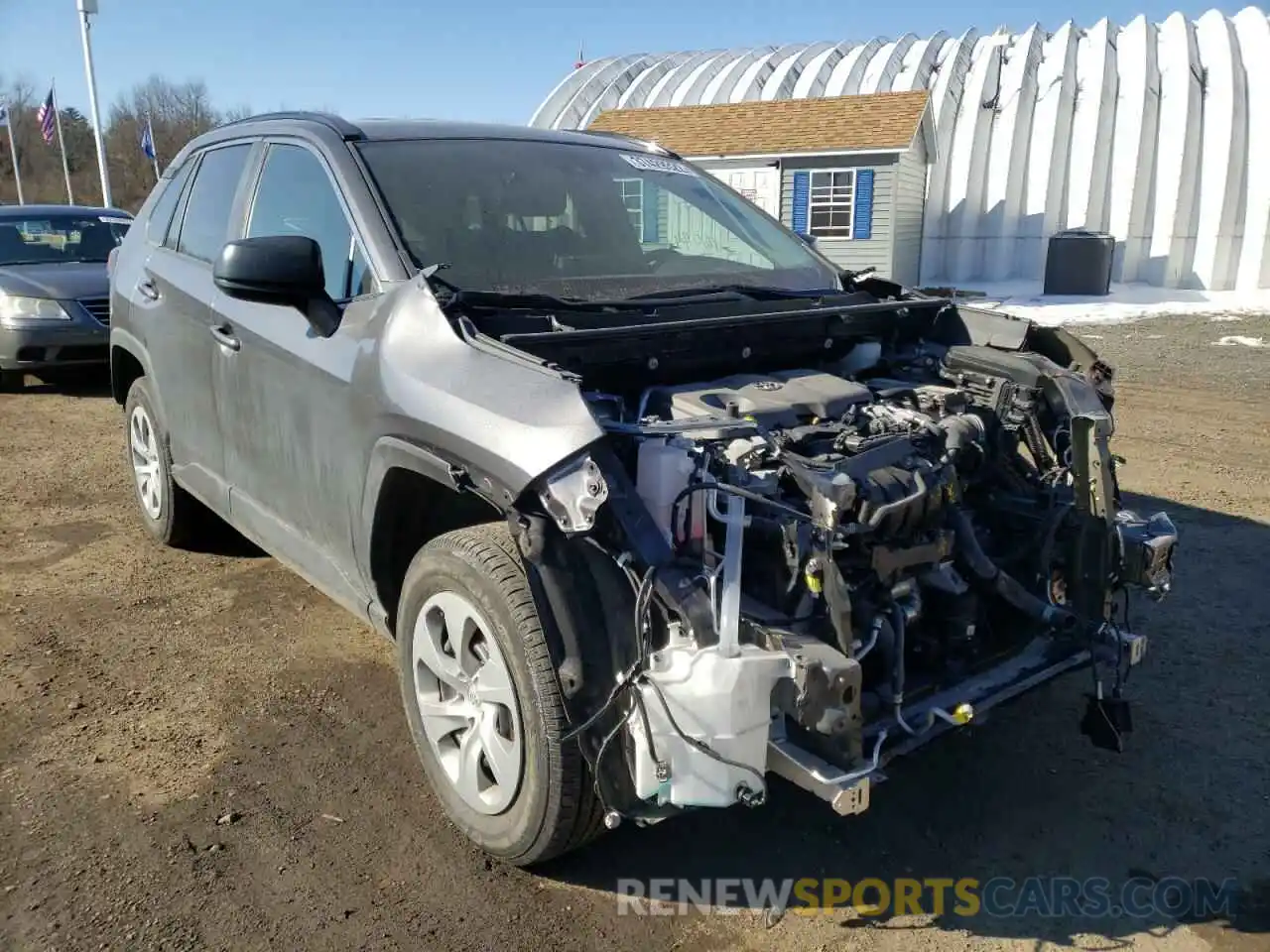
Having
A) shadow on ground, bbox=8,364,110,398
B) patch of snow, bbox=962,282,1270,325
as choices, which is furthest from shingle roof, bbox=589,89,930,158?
shadow on ground, bbox=8,364,110,398

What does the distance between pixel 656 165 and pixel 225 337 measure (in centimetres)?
199

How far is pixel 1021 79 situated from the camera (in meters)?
24.0

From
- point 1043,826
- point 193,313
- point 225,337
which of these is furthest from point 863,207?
point 1043,826

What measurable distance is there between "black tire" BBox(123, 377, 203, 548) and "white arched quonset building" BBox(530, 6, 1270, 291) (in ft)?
70.0

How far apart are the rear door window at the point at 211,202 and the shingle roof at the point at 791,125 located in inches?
707

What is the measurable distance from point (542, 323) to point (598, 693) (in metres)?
1.21

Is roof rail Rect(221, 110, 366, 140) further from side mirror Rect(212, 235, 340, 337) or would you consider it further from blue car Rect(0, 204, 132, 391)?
blue car Rect(0, 204, 132, 391)

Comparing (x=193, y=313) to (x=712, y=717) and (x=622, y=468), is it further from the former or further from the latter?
(x=712, y=717)

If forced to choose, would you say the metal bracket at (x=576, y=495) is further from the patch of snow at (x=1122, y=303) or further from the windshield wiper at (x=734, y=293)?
the patch of snow at (x=1122, y=303)

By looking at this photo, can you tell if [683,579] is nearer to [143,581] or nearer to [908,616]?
[908,616]

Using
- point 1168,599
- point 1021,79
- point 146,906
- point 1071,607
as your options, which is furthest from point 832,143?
point 146,906

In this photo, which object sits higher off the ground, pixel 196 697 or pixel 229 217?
pixel 229 217

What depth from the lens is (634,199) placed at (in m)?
4.16

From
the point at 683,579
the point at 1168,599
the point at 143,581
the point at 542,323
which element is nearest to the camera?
the point at 683,579
